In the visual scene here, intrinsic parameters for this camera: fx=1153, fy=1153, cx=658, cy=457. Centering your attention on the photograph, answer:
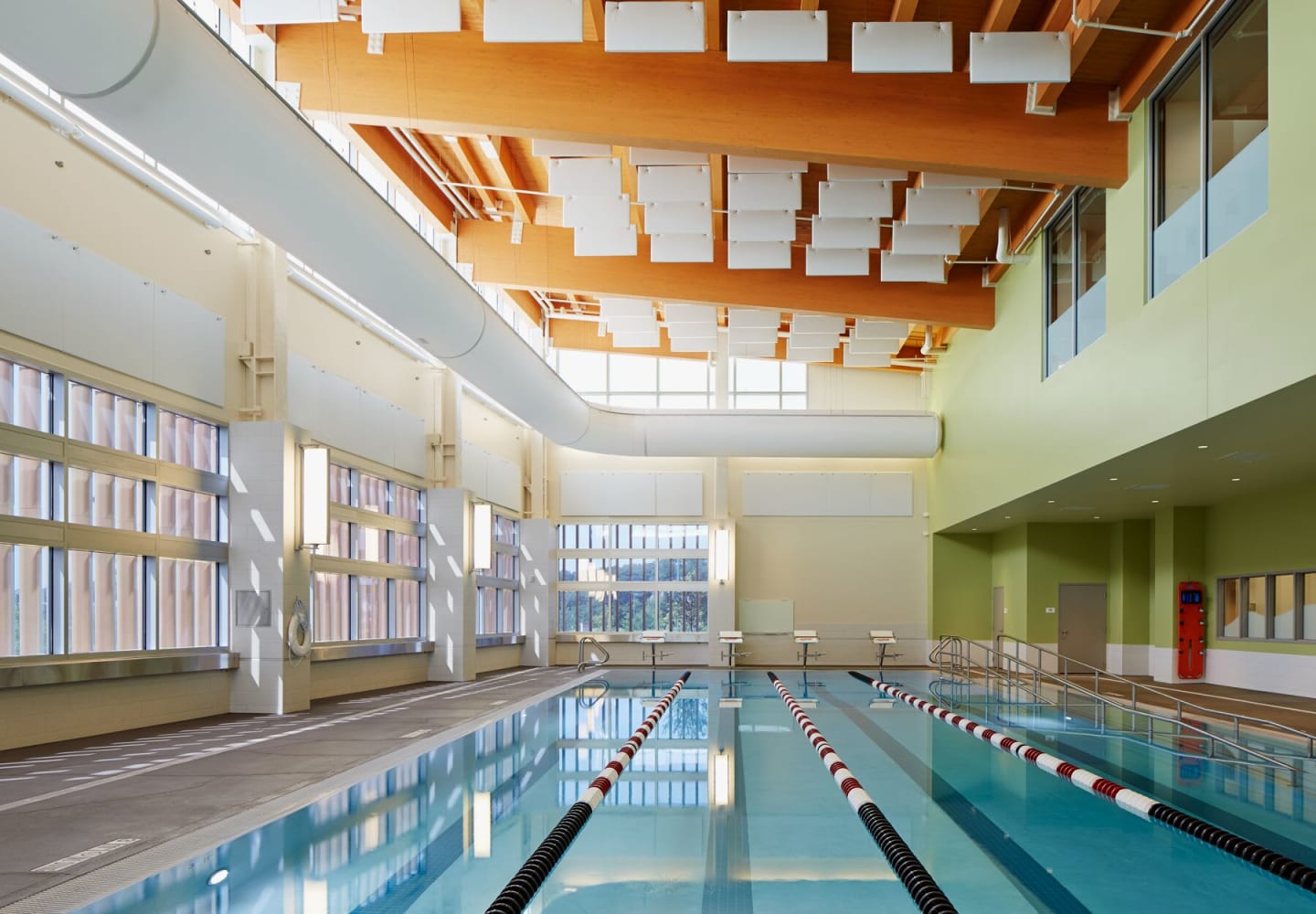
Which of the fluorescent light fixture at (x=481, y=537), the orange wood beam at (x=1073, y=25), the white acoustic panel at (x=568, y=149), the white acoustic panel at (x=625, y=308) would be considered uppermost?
the orange wood beam at (x=1073, y=25)

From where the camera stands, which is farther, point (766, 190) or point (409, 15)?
point (766, 190)

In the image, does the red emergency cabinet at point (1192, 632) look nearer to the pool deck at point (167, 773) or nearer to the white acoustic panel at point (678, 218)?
the white acoustic panel at point (678, 218)

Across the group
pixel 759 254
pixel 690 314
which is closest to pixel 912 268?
pixel 759 254

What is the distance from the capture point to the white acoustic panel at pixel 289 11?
29.0 feet

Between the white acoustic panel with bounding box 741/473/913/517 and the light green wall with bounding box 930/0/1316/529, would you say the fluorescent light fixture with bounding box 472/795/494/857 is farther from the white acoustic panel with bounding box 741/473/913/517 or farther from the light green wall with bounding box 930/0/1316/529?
the white acoustic panel with bounding box 741/473/913/517

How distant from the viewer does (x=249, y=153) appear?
7.96m

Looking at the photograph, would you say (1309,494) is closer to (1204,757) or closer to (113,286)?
(1204,757)

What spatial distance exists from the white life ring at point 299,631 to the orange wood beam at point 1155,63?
1081 centimetres

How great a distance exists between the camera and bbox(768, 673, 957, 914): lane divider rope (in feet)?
17.6

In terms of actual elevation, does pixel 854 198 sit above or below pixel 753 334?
above

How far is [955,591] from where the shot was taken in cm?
2617

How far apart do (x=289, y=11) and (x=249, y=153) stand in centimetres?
169

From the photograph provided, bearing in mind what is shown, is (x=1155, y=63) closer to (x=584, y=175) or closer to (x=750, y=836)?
(x=584, y=175)

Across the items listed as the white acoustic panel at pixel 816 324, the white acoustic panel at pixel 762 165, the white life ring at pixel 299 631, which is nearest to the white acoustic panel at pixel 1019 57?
the white acoustic panel at pixel 762 165
